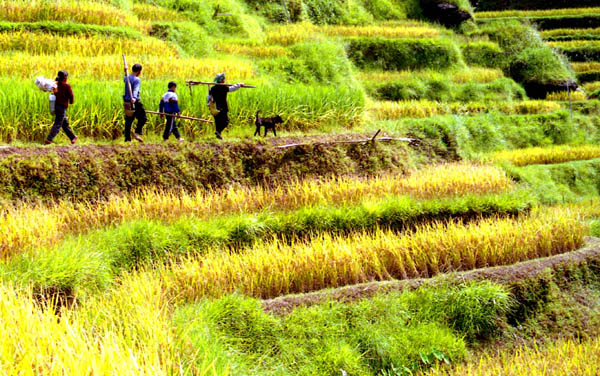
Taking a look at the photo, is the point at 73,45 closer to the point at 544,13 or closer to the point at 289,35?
the point at 289,35

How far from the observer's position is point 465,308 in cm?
600

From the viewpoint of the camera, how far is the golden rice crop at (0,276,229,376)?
2967 millimetres

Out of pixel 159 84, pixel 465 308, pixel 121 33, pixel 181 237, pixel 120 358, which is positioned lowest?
pixel 465 308

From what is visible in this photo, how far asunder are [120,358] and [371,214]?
5.56 metres

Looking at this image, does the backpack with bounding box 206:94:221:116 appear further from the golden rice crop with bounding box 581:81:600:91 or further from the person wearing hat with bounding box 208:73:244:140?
the golden rice crop with bounding box 581:81:600:91

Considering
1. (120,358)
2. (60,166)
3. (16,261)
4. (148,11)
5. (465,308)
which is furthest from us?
(148,11)

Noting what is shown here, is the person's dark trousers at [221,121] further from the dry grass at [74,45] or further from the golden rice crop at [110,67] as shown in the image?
the dry grass at [74,45]

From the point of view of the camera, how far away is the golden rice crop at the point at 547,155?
13789 millimetres

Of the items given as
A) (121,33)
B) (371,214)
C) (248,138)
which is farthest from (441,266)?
(121,33)

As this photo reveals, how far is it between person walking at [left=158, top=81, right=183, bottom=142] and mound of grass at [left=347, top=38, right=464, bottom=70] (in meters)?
11.2

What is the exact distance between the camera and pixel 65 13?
501 inches

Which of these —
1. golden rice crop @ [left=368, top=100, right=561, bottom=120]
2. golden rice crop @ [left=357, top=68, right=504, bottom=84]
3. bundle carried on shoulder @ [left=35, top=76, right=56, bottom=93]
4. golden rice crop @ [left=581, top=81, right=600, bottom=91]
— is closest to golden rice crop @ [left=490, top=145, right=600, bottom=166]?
golden rice crop @ [left=368, top=100, right=561, bottom=120]

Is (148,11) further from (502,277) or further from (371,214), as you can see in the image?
(502,277)

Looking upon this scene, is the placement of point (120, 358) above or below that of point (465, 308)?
above
